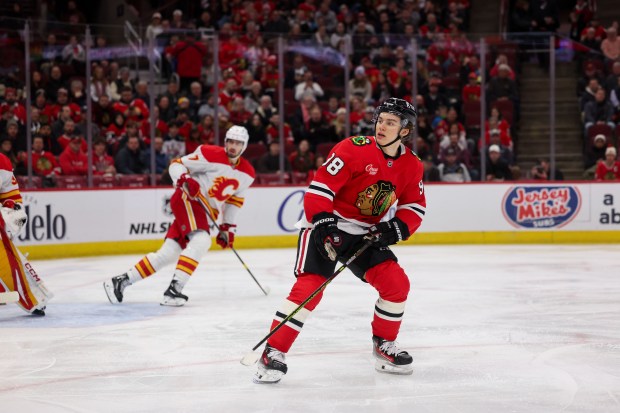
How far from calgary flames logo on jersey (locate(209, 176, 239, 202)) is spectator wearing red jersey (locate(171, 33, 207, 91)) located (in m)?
3.96

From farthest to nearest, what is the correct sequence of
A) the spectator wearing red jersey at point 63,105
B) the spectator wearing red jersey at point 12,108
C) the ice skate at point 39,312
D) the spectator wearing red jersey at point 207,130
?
the spectator wearing red jersey at point 207,130 → the spectator wearing red jersey at point 63,105 → the spectator wearing red jersey at point 12,108 → the ice skate at point 39,312

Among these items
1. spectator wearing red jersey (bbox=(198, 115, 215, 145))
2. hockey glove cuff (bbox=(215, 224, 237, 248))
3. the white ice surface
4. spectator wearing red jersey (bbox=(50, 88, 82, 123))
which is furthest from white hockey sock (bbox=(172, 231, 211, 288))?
spectator wearing red jersey (bbox=(198, 115, 215, 145))

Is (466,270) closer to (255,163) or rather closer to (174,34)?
(255,163)

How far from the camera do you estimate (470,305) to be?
6430 mm

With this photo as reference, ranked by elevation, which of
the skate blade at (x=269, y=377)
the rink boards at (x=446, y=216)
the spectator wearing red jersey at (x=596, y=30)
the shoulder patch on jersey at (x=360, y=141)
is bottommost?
the rink boards at (x=446, y=216)

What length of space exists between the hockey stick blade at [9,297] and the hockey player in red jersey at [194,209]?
2.98ft

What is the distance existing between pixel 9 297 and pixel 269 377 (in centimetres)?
233

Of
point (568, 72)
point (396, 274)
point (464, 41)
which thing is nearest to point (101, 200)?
point (464, 41)

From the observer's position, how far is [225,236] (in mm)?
6617

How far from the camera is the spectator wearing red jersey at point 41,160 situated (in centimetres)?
956

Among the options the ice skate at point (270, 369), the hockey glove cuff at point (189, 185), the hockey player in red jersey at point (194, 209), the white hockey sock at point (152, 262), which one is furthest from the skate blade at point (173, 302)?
the ice skate at point (270, 369)

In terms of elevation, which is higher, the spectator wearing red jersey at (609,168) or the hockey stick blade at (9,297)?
the spectator wearing red jersey at (609,168)

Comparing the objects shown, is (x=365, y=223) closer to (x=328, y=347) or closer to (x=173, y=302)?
(x=328, y=347)

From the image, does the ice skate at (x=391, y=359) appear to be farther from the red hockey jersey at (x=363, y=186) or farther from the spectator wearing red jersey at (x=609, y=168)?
the spectator wearing red jersey at (x=609, y=168)
